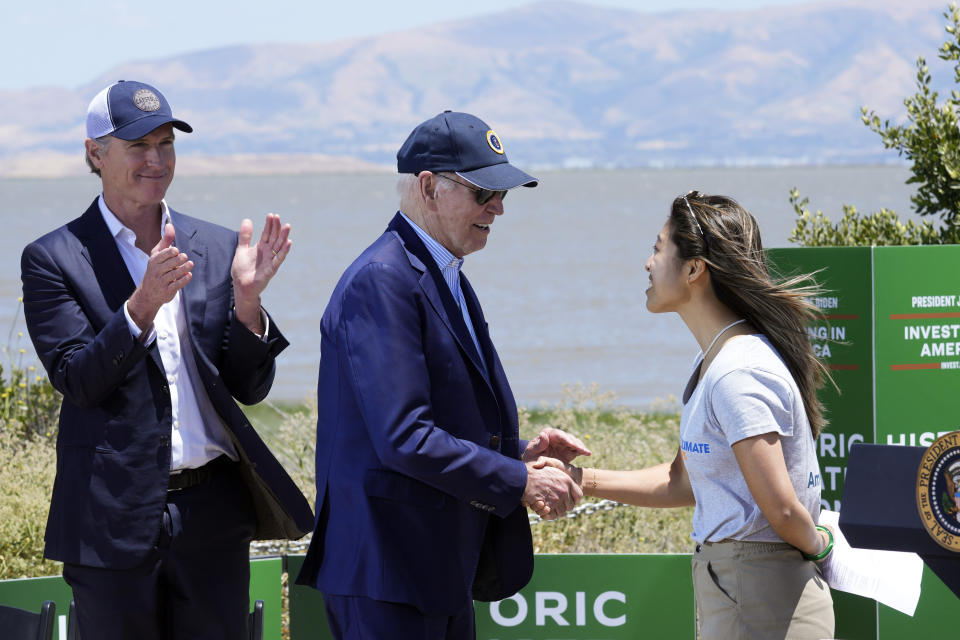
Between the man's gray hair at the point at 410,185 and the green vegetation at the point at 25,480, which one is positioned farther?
→ the green vegetation at the point at 25,480

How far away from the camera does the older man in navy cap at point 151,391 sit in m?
3.09

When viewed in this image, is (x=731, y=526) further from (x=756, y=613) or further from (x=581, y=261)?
(x=581, y=261)

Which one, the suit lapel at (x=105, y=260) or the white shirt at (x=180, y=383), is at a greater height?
the suit lapel at (x=105, y=260)

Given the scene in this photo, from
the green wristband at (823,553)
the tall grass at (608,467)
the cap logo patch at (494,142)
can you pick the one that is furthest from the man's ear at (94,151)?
the tall grass at (608,467)

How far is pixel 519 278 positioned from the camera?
3822cm

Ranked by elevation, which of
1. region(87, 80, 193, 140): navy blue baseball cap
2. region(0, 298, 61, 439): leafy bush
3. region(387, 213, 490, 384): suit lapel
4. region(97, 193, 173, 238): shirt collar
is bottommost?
region(0, 298, 61, 439): leafy bush

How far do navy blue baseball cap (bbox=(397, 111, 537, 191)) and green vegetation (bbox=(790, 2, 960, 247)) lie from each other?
122 inches

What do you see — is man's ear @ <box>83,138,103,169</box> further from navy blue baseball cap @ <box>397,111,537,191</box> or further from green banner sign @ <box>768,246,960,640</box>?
green banner sign @ <box>768,246,960,640</box>

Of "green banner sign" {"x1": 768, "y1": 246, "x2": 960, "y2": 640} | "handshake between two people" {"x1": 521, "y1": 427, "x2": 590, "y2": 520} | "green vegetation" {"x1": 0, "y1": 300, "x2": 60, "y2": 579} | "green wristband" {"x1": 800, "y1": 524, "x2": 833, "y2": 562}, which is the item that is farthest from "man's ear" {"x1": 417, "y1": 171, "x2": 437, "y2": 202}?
"green vegetation" {"x1": 0, "y1": 300, "x2": 60, "y2": 579}

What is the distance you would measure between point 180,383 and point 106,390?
248 mm

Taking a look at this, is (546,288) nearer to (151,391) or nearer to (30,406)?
(30,406)

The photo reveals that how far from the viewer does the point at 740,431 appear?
276 cm

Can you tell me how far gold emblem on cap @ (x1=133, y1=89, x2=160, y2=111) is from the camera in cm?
328

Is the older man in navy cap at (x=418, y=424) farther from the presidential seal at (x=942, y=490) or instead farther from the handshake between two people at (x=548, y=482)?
the presidential seal at (x=942, y=490)
